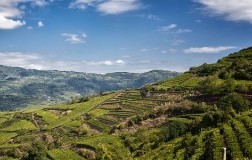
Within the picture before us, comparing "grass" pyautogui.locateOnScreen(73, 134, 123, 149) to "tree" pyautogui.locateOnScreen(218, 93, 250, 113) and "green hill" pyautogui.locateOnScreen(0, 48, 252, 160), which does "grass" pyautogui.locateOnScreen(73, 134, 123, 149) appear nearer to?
"green hill" pyautogui.locateOnScreen(0, 48, 252, 160)

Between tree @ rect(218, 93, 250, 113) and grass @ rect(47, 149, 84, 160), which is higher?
tree @ rect(218, 93, 250, 113)

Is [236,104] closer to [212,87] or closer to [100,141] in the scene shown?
[212,87]

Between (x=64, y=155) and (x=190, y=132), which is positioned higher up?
(x=190, y=132)

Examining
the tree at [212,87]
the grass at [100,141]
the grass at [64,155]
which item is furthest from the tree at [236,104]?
the grass at [64,155]

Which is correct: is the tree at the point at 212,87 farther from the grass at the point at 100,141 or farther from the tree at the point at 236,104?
the grass at the point at 100,141

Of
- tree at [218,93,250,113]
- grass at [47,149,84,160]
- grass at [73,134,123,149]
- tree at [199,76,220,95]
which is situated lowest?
grass at [47,149,84,160]

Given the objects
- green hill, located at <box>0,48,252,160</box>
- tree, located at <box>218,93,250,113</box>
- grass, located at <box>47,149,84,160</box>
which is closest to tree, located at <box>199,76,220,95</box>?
green hill, located at <box>0,48,252,160</box>

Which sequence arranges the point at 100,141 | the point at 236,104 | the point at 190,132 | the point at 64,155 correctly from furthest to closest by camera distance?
the point at 100,141 < the point at 64,155 < the point at 236,104 < the point at 190,132

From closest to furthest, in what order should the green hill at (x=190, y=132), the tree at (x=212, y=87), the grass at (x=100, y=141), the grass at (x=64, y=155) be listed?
the green hill at (x=190, y=132), the grass at (x=64, y=155), the grass at (x=100, y=141), the tree at (x=212, y=87)

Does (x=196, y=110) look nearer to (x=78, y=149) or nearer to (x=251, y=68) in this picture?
(x=251, y=68)

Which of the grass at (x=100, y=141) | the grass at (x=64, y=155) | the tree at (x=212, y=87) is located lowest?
the grass at (x=64, y=155)

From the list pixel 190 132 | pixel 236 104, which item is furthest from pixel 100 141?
pixel 236 104

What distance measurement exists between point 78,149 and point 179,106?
144ft

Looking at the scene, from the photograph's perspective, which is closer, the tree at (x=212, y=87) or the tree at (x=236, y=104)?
the tree at (x=236, y=104)
